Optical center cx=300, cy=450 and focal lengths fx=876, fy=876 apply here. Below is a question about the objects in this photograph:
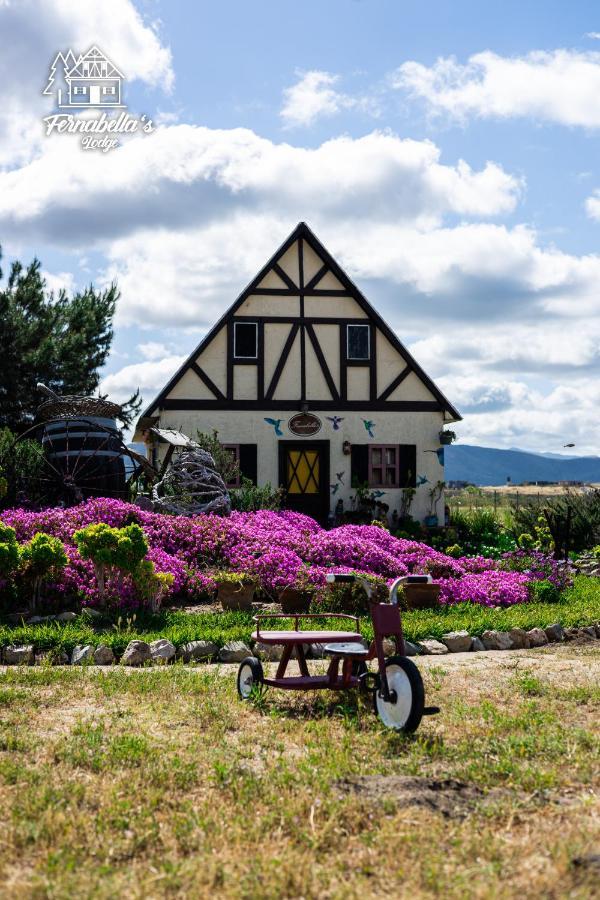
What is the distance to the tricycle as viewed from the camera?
5.71 m

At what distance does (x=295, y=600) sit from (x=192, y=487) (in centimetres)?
589

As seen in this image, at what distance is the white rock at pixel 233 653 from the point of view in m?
8.50

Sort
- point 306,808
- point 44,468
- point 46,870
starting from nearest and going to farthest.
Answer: point 46,870 < point 306,808 < point 44,468

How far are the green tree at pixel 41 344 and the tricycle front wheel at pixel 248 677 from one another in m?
17.6

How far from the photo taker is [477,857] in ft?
12.6

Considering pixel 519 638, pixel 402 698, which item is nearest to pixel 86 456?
pixel 519 638

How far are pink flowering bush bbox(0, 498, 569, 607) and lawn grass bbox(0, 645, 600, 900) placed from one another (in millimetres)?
4844

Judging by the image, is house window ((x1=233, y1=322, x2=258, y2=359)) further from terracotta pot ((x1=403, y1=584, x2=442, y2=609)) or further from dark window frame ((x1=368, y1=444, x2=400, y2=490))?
terracotta pot ((x1=403, y1=584, x2=442, y2=609))

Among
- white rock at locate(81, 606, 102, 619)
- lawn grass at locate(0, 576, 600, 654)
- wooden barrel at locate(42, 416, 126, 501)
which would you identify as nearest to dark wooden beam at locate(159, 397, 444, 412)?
wooden barrel at locate(42, 416, 126, 501)

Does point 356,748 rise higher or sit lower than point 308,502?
lower

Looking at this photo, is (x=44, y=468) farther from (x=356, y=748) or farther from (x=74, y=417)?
(x=356, y=748)

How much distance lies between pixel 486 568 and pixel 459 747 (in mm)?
9146

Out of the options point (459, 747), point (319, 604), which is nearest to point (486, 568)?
point (319, 604)

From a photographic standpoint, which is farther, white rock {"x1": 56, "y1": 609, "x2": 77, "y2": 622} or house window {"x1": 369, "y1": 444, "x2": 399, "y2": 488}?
house window {"x1": 369, "y1": 444, "x2": 399, "y2": 488}
